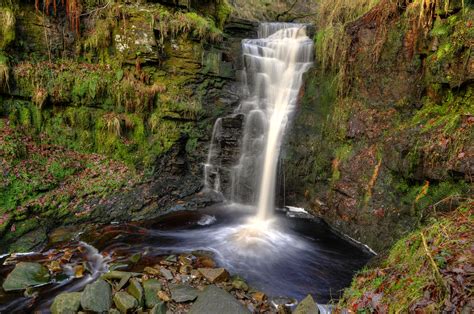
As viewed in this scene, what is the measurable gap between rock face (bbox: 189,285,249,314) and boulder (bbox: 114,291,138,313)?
2.74ft

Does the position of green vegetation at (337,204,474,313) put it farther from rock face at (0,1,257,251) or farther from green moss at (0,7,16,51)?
green moss at (0,7,16,51)

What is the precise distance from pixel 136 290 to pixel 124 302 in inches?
9.6

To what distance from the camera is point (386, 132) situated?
21.0 ft

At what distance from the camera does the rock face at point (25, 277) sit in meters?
4.75

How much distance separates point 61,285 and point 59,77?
5821 mm

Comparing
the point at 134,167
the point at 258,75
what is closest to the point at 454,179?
the point at 258,75

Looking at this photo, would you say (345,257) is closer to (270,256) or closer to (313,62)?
(270,256)

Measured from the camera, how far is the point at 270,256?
5.98 metres

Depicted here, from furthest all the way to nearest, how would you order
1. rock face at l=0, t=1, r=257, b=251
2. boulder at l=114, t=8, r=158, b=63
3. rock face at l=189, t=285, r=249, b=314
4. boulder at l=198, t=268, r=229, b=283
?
boulder at l=114, t=8, r=158, b=63, rock face at l=0, t=1, r=257, b=251, boulder at l=198, t=268, r=229, b=283, rock face at l=189, t=285, r=249, b=314

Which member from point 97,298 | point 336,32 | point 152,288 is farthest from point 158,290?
point 336,32

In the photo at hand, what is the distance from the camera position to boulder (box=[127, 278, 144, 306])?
4.28 metres

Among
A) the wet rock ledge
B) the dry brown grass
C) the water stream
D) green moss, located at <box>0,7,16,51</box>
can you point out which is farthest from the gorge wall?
the dry brown grass

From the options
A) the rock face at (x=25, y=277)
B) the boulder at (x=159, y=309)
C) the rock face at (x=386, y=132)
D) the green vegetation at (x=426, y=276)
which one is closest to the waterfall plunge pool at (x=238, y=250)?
the rock face at (x=25, y=277)

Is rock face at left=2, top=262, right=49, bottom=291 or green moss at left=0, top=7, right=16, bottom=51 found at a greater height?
green moss at left=0, top=7, right=16, bottom=51
